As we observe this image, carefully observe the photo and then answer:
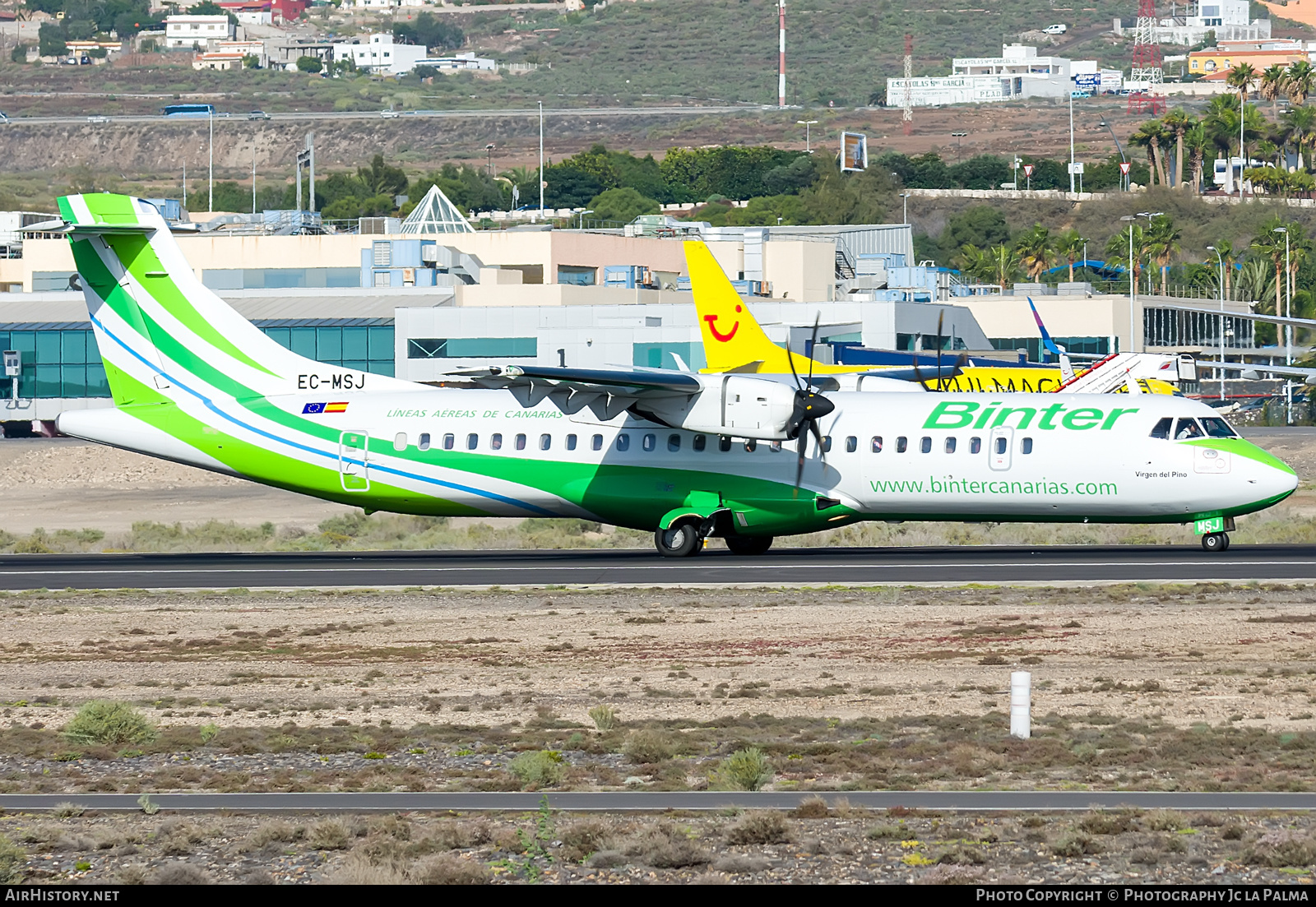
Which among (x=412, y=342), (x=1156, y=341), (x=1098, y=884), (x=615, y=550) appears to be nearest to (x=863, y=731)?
(x=1098, y=884)

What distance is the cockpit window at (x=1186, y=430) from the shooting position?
103 ft

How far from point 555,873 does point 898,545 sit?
92.5ft

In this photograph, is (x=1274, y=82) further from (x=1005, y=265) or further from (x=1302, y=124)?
(x=1005, y=265)

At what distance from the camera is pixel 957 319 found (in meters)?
88.8

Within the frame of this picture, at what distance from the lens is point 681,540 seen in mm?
34156

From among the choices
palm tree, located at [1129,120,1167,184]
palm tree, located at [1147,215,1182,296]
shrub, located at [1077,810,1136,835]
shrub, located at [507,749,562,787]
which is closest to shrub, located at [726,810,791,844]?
shrub, located at [1077,810,1136,835]

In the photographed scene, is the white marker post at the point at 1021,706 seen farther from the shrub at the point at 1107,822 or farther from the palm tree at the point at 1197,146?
the palm tree at the point at 1197,146

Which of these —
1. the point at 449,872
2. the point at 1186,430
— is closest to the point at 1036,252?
the point at 1186,430

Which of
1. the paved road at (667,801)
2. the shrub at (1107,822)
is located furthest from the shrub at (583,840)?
the shrub at (1107,822)

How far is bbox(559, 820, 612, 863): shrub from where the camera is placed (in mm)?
12375

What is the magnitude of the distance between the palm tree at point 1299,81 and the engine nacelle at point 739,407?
178 meters

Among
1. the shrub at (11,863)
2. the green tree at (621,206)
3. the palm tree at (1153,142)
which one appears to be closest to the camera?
the shrub at (11,863)

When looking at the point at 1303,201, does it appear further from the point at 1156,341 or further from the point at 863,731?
the point at 863,731

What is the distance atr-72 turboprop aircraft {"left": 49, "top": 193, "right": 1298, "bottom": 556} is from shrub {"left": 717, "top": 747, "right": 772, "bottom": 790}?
1706 centimetres
